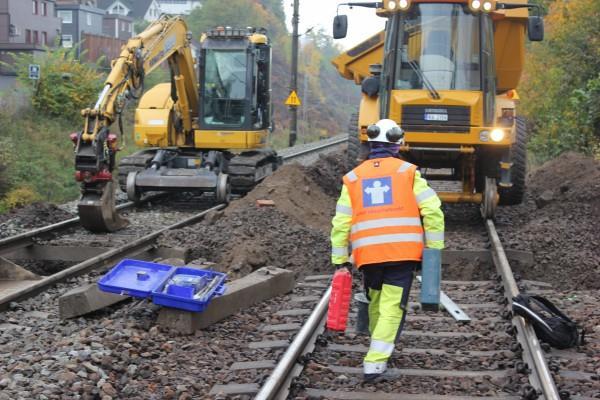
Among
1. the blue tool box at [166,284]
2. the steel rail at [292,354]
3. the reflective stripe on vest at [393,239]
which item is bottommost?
the steel rail at [292,354]

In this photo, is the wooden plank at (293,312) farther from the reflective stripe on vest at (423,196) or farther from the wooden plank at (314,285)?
the reflective stripe on vest at (423,196)

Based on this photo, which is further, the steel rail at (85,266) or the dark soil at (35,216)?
the dark soil at (35,216)

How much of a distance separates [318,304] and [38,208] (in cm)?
836

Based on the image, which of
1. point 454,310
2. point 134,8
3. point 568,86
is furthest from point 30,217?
point 134,8

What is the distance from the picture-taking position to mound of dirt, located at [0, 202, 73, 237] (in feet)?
44.9

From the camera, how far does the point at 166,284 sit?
7582mm

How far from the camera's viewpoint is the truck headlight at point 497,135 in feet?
42.3

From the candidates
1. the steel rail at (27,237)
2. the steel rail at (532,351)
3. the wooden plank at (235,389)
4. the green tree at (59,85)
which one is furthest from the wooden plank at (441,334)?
the green tree at (59,85)

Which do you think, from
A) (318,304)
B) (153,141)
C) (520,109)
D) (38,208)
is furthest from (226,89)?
(520,109)

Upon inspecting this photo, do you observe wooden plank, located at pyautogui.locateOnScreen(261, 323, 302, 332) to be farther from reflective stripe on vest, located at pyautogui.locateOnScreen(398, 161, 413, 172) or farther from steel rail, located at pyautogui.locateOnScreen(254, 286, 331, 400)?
reflective stripe on vest, located at pyautogui.locateOnScreen(398, 161, 413, 172)

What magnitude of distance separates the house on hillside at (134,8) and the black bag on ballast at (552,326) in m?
103

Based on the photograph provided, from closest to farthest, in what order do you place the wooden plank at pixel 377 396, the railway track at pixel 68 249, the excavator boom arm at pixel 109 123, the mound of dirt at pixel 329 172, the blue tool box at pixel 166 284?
the wooden plank at pixel 377 396 < the blue tool box at pixel 166 284 < the railway track at pixel 68 249 < the excavator boom arm at pixel 109 123 < the mound of dirt at pixel 329 172

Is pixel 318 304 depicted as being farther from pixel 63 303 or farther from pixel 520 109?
pixel 520 109

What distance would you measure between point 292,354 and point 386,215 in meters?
1.20
